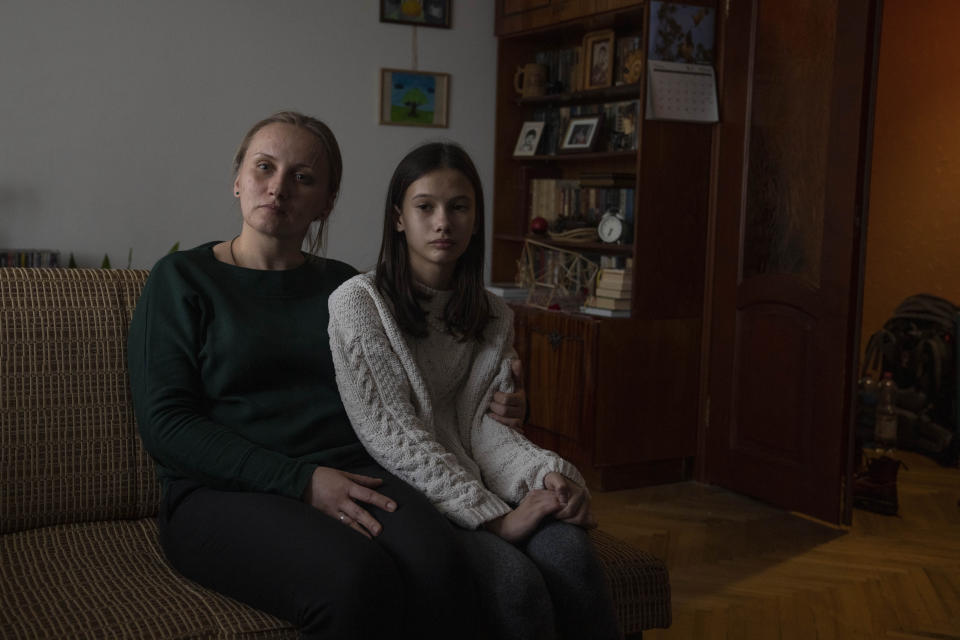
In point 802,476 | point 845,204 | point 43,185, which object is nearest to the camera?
point 845,204

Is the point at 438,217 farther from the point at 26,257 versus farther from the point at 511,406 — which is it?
the point at 26,257

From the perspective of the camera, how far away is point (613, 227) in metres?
4.02

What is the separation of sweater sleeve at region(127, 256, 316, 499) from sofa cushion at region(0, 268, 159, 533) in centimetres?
13

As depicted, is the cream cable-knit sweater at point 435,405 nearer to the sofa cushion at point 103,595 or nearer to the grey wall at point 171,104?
the sofa cushion at point 103,595

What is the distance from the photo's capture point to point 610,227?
404 cm

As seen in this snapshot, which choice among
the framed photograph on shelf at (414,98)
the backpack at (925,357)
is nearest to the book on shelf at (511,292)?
the framed photograph on shelf at (414,98)

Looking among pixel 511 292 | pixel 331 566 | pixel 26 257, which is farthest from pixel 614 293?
pixel 331 566

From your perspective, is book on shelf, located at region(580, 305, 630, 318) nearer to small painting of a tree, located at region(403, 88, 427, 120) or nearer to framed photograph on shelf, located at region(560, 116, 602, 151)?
framed photograph on shelf, located at region(560, 116, 602, 151)

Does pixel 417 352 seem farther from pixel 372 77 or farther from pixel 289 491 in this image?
pixel 372 77

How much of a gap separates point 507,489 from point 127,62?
2859 millimetres

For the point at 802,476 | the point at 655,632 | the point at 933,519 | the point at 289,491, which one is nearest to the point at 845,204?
the point at 802,476

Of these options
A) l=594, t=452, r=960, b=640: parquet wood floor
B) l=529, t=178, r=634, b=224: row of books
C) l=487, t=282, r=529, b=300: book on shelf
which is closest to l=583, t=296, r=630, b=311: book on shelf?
l=529, t=178, r=634, b=224: row of books

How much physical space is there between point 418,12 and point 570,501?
127 inches

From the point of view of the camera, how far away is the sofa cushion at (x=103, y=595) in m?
1.40
